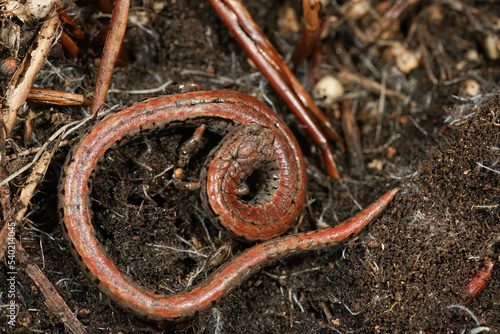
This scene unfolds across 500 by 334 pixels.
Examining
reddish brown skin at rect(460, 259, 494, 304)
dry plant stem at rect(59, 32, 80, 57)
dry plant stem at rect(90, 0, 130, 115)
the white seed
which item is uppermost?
dry plant stem at rect(59, 32, 80, 57)

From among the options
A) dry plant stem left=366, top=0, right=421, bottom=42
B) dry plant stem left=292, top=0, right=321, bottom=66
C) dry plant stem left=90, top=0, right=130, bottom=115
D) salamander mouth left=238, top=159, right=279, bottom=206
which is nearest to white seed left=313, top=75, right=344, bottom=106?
dry plant stem left=292, top=0, right=321, bottom=66

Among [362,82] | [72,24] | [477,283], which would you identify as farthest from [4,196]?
[477,283]

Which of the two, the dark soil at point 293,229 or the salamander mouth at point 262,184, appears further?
the salamander mouth at point 262,184

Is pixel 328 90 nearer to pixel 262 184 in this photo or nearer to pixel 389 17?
pixel 389 17

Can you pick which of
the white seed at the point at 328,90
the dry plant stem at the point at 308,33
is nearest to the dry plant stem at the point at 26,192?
the dry plant stem at the point at 308,33

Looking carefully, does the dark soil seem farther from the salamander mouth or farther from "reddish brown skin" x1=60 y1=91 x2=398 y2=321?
the salamander mouth

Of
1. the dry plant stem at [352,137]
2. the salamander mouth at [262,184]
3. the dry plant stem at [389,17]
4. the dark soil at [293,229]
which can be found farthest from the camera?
the dry plant stem at [389,17]

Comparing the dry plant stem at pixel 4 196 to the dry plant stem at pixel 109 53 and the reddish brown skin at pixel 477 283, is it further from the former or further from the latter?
the reddish brown skin at pixel 477 283

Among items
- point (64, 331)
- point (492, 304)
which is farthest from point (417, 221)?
point (64, 331)
